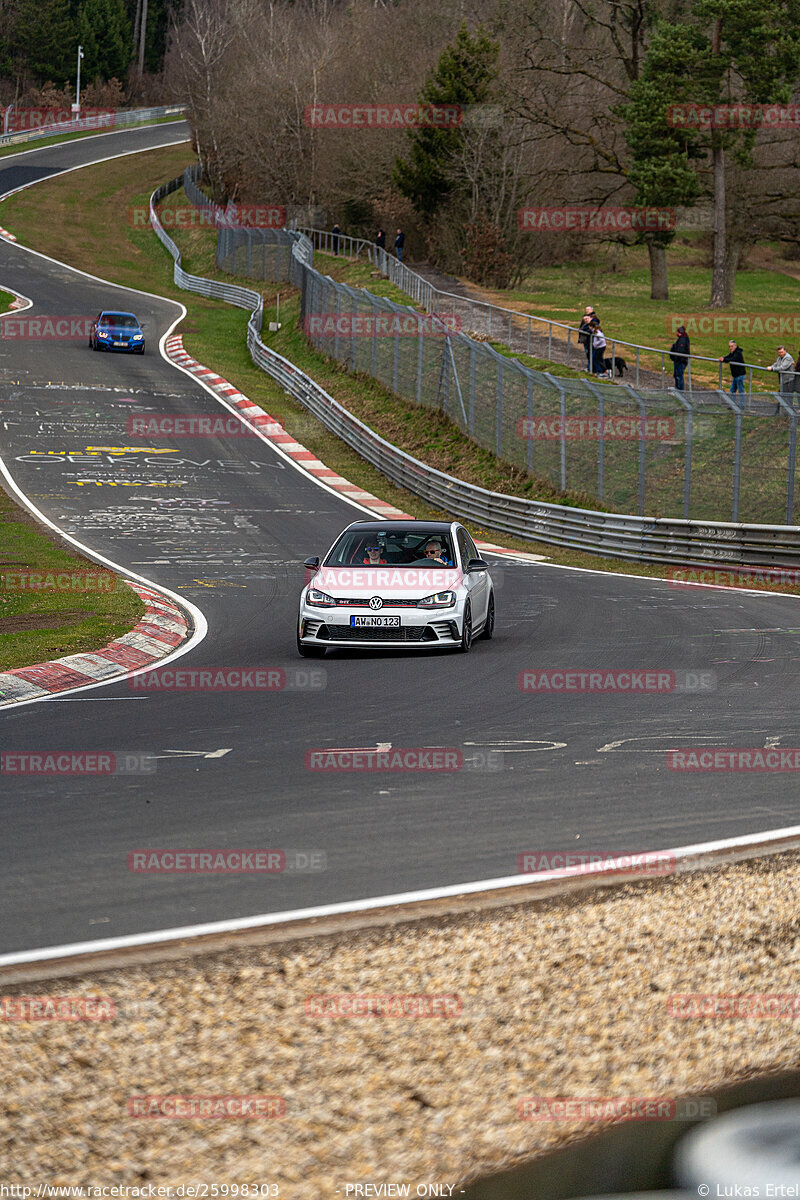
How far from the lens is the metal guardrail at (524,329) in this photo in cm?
3538

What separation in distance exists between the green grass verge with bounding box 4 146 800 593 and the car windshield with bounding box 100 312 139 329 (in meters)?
2.35

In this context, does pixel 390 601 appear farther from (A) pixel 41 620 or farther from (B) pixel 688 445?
(B) pixel 688 445

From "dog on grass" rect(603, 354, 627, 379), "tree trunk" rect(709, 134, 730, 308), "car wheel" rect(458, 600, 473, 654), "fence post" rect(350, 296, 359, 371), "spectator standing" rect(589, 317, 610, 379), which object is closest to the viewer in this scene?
"car wheel" rect(458, 600, 473, 654)

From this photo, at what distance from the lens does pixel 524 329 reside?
41531 mm

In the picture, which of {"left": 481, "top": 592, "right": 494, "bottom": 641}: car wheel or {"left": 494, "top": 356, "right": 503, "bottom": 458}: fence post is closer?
{"left": 481, "top": 592, "right": 494, "bottom": 641}: car wheel

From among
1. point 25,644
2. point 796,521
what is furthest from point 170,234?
Result: point 25,644

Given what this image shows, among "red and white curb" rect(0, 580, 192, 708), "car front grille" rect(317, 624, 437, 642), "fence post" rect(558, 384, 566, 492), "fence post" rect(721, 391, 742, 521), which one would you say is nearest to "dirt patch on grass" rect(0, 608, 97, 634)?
"red and white curb" rect(0, 580, 192, 708)

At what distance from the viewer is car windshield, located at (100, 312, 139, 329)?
154ft

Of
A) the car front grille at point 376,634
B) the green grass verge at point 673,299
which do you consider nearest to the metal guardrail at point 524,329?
the green grass verge at point 673,299

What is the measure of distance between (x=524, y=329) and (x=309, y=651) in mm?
29007

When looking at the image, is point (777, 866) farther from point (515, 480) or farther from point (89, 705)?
point (515, 480)

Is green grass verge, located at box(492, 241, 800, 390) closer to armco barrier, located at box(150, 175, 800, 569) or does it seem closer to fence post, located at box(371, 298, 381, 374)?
fence post, located at box(371, 298, 381, 374)

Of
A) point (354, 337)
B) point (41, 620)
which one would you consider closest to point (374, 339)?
point (354, 337)

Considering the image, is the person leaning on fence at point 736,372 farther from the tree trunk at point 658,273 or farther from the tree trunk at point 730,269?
the tree trunk at point 658,273
